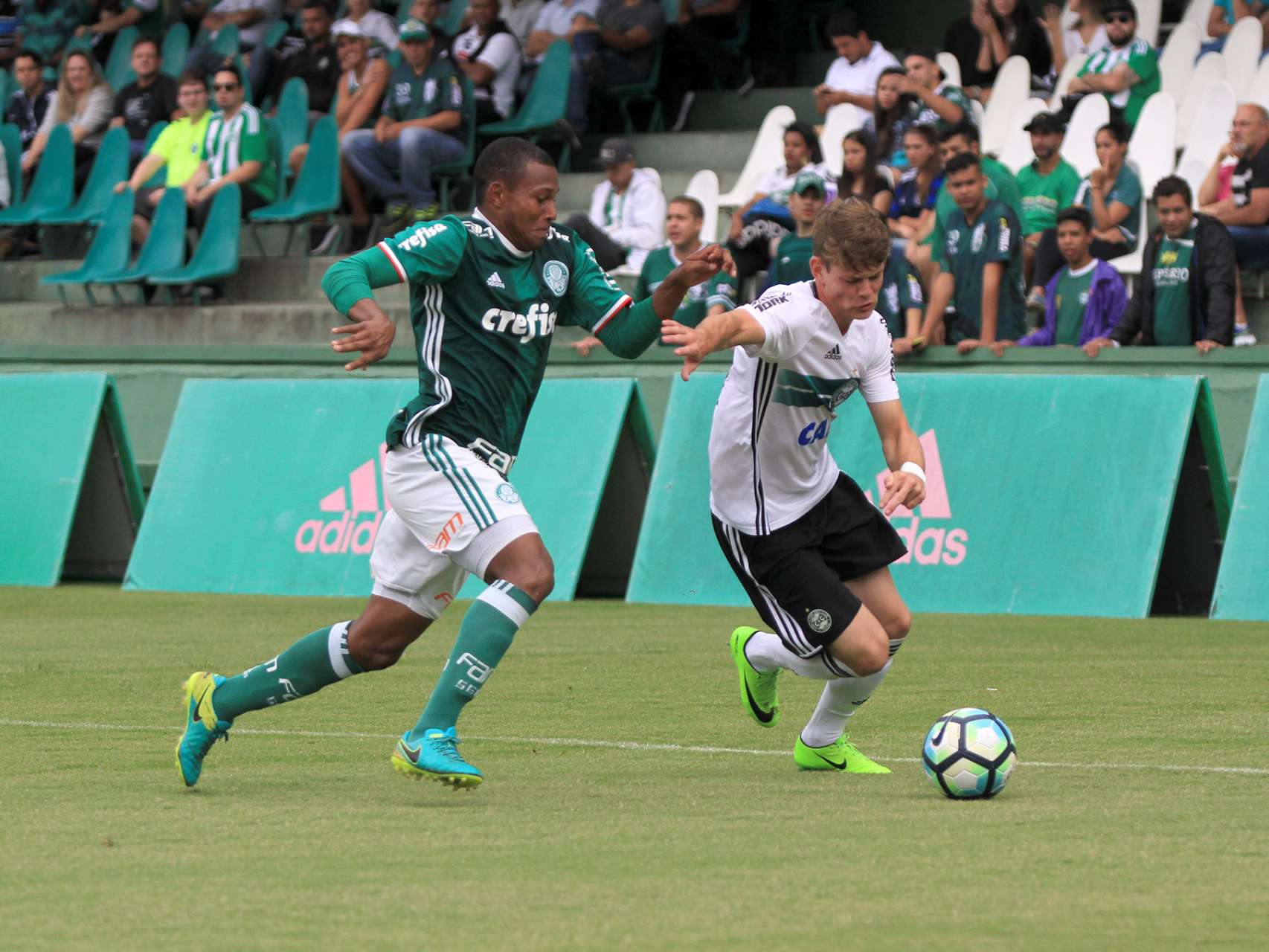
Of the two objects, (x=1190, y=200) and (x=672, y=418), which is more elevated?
(x=1190, y=200)

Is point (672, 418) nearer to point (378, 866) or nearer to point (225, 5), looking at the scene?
point (378, 866)

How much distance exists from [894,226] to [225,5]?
11708mm

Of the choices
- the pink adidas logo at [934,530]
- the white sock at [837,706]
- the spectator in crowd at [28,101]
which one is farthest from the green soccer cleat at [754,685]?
the spectator in crowd at [28,101]

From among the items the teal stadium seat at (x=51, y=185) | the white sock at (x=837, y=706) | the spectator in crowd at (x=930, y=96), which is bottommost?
the teal stadium seat at (x=51, y=185)

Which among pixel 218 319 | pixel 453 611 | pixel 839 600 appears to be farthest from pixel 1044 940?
pixel 218 319

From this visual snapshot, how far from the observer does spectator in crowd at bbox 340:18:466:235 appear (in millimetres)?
19312

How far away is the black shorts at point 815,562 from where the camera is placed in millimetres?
6656

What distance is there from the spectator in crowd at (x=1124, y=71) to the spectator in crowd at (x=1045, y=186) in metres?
1.56

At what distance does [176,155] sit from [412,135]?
296 cm

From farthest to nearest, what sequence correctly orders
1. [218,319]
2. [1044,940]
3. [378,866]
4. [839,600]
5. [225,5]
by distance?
[225,5] < [218,319] < [839,600] < [378,866] < [1044,940]

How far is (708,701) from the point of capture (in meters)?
8.73

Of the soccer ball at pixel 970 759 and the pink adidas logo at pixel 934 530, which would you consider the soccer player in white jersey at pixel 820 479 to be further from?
the pink adidas logo at pixel 934 530

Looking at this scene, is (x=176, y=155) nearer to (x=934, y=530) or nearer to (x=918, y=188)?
(x=918, y=188)

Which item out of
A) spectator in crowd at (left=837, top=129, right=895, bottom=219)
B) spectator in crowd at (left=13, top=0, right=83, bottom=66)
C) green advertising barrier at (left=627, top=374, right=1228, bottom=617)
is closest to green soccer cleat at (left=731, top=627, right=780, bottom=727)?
green advertising barrier at (left=627, top=374, right=1228, bottom=617)
